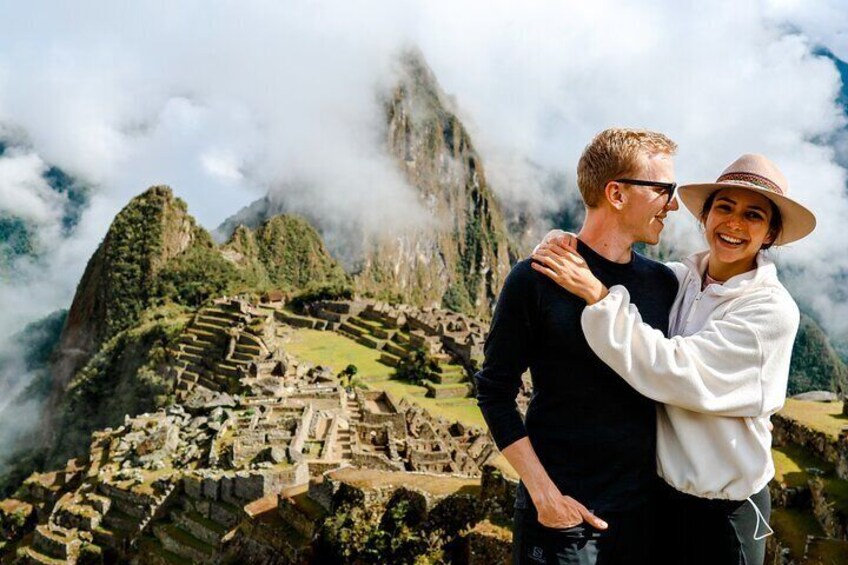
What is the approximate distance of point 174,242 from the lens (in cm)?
8075

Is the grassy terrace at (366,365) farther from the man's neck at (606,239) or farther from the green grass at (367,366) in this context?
the man's neck at (606,239)

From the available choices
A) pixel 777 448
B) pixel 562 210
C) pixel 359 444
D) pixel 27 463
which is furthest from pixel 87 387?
pixel 562 210

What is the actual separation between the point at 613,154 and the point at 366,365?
1469 inches

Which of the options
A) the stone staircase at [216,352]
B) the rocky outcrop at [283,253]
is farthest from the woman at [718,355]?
the rocky outcrop at [283,253]

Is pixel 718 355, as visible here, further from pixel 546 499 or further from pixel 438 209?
pixel 438 209

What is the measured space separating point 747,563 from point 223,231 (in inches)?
5778

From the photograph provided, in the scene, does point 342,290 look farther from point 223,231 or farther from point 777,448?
point 223,231

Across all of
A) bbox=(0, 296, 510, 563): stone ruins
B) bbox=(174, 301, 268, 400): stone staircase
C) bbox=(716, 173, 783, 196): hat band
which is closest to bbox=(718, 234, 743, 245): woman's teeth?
bbox=(716, 173, 783, 196): hat band

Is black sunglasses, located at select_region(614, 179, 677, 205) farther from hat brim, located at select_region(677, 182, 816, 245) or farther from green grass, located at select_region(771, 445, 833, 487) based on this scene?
green grass, located at select_region(771, 445, 833, 487)

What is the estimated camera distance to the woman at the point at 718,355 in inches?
92.7

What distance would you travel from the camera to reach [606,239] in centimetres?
281

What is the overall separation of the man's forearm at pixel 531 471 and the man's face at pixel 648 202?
976 mm

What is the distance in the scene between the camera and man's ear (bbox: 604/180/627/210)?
8.80 feet

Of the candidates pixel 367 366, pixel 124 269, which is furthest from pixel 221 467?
pixel 124 269
